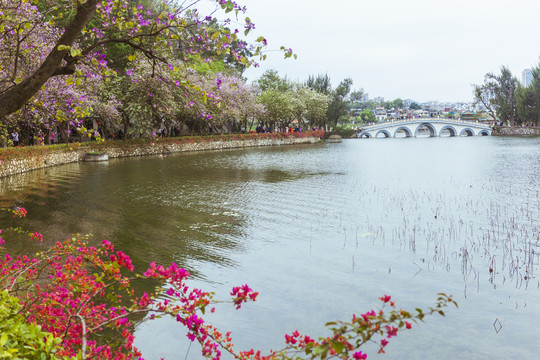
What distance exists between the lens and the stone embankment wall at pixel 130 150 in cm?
2352

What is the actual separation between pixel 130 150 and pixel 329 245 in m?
30.4

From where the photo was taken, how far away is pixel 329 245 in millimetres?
9805

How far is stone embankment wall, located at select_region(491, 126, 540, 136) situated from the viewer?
284ft

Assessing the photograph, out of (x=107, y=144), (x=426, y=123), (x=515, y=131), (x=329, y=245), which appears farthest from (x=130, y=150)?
(x=515, y=131)

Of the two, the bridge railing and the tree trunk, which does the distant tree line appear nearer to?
the bridge railing

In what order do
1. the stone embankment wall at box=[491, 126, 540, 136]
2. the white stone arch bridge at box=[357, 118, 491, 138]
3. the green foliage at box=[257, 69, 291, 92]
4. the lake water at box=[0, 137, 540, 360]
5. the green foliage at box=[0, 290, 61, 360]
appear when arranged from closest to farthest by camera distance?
the green foliage at box=[0, 290, 61, 360] < the lake water at box=[0, 137, 540, 360] < the green foliage at box=[257, 69, 291, 92] < the stone embankment wall at box=[491, 126, 540, 136] < the white stone arch bridge at box=[357, 118, 491, 138]

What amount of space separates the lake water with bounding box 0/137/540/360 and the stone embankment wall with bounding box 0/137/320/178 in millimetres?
4108

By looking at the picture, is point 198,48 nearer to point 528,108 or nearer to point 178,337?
point 178,337

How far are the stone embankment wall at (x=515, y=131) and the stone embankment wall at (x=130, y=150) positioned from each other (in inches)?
1997

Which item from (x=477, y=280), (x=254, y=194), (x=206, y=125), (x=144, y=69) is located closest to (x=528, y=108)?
(x=206, y=125)

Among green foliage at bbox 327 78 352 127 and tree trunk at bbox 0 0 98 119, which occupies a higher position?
green foliage at bbox 327 78 352 127

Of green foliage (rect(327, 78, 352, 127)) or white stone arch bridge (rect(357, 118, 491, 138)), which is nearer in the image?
green foliage (rect(327, 78, 352, 127))

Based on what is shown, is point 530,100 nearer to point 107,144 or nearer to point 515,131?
point 515,131

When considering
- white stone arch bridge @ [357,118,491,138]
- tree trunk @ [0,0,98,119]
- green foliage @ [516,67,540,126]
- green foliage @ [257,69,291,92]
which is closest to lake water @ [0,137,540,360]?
tree trunk @ [0,0,98,119]
